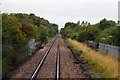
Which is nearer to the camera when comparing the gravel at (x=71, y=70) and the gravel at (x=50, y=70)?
the gravel at (x=50, y=70)

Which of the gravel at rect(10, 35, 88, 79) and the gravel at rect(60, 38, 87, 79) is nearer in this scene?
the gravel at rect(10, 35, 88, 79)

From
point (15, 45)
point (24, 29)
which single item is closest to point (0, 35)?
point (15, 45)

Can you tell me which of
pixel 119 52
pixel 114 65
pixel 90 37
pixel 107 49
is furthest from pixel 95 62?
pixel 90 37

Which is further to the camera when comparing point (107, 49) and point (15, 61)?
point (107, 49)

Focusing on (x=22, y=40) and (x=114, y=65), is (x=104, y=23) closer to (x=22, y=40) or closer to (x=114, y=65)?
(x=22, y=40)

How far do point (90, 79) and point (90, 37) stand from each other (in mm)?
43859

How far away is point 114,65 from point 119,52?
203 inches

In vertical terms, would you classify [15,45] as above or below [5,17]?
below

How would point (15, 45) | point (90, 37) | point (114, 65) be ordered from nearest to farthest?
1. point (114, 65)
2. point (15, 45)
3. point (90, 37)

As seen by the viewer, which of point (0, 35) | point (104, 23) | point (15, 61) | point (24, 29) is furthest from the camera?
point (104, 23)

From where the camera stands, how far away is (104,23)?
91688mm

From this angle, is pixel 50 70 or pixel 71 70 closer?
pixel 50 70

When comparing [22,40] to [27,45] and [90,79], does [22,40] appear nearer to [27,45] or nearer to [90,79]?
[27,45]

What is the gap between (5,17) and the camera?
28.1 m
